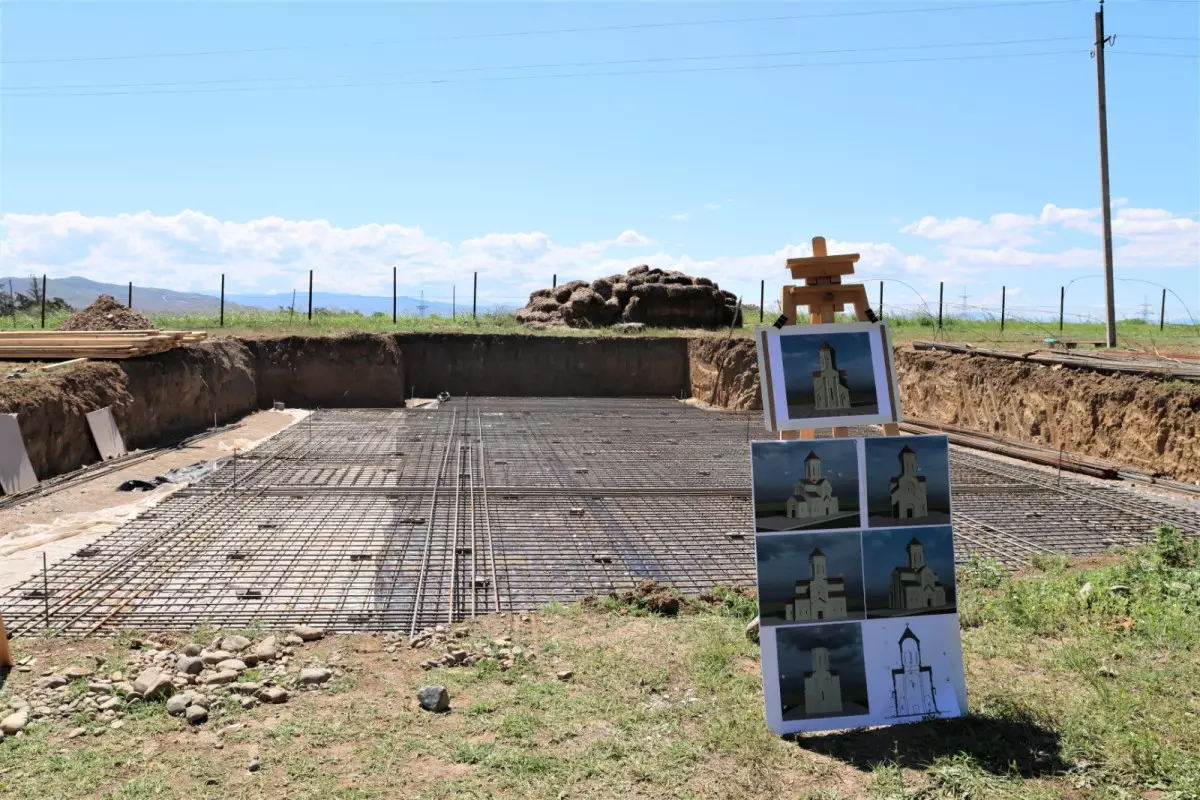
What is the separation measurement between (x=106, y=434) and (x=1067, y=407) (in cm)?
1283

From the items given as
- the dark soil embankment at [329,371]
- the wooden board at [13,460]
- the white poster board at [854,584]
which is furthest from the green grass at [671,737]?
the dark soil embankment at [329,371]

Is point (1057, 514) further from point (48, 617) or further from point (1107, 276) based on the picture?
point (1107, 276)

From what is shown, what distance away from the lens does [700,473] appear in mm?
10750

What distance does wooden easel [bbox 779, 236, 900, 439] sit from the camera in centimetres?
401

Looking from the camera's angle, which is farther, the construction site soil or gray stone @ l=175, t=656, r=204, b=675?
the construction site soil

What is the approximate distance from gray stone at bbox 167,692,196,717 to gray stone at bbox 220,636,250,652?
1.92ft

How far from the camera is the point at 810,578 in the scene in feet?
12.4

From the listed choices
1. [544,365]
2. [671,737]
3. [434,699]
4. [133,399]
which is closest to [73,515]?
[133,399]

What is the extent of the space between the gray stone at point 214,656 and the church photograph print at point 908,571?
3.30m

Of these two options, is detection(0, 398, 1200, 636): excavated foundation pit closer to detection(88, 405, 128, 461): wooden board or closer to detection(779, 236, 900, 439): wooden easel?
detection(88, 405, 128, 461): wooden board

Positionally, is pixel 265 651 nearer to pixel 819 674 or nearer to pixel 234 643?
pixel 234 643

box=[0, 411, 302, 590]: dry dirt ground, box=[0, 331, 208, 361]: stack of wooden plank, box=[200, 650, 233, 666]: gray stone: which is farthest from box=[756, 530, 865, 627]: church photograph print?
box=[0, 331, 208, 361]: stack of wooden plank

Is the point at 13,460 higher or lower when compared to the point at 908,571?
higher

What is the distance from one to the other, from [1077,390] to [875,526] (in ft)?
32.4
